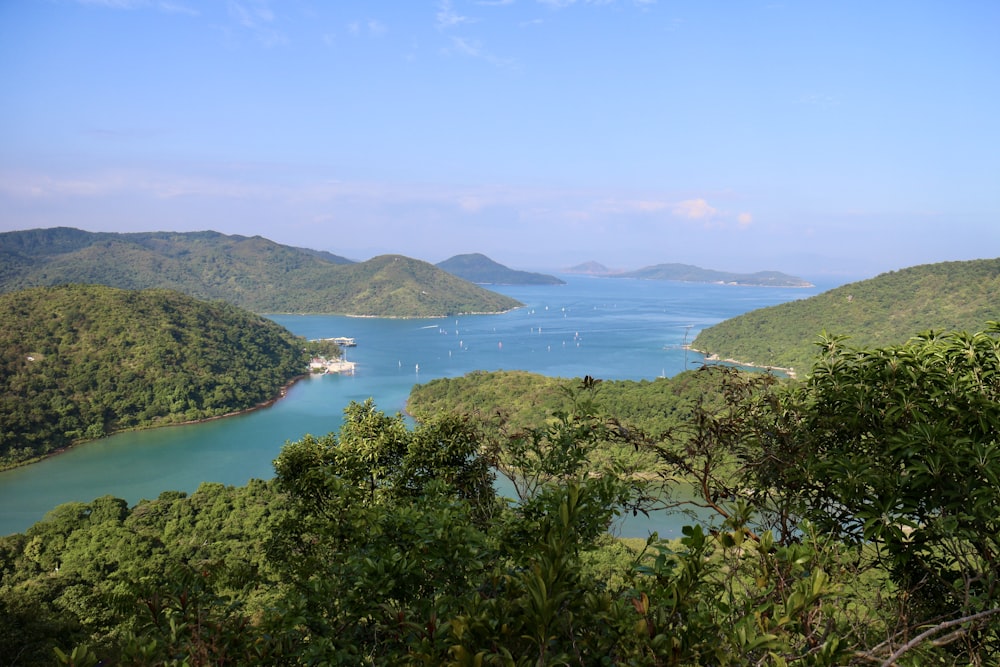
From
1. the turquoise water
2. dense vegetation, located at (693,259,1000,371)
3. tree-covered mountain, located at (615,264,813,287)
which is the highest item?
tree-covered mountain, located at (615,264,813,287)

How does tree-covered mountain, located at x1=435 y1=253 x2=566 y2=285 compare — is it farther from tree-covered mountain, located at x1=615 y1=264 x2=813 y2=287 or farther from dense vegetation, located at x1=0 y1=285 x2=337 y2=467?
dense vegetation, located at x1=0 y1=285 x2=337 y2=467

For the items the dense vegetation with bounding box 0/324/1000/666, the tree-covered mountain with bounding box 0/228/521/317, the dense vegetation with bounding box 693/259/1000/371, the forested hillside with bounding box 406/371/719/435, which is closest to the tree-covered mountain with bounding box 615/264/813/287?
the tree-covered mountain with bounding box 0/228/521/317

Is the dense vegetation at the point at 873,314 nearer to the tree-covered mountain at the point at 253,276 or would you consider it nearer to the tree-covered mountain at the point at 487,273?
the tree-covered mountain at the point at 253,276

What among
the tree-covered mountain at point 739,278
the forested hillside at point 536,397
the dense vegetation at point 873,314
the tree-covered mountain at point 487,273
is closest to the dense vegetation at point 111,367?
the forested hillside at point 536,397

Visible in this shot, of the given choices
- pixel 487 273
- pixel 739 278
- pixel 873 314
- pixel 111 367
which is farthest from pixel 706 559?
pixel 739 278

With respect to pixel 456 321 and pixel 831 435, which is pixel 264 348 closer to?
pixel 456 321

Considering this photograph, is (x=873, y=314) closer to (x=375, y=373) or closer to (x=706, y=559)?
(x=375, y=373)
